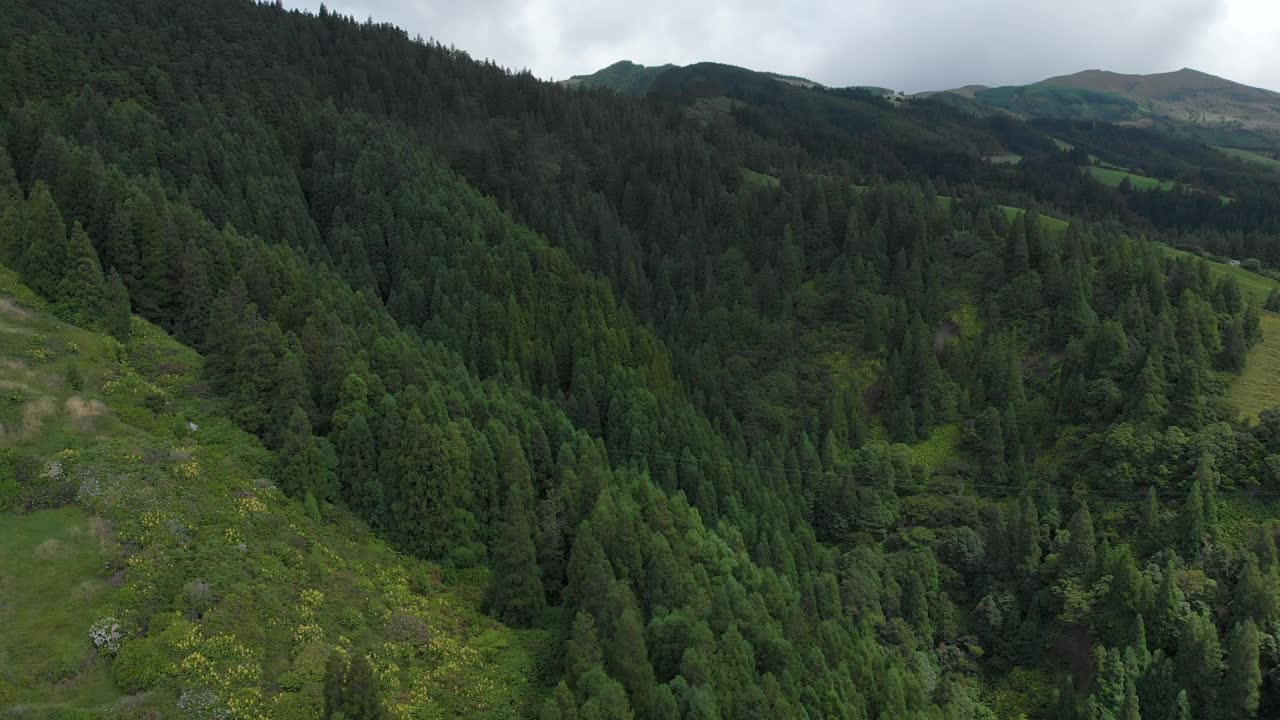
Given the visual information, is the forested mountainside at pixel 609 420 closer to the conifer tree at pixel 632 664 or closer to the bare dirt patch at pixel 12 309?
the conifer tree at pixel 632 664

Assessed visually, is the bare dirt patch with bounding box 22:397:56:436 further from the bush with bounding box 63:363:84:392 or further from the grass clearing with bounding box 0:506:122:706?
the grass clearing with bounding box 0:506:122:706

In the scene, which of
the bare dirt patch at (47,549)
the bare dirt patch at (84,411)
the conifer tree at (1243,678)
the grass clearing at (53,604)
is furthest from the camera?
the conifer tree at (1243,678)

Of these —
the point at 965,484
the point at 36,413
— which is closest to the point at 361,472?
the point at 36,413

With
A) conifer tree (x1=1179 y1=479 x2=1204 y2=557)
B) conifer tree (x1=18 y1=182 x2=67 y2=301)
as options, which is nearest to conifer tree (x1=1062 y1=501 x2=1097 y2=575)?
conifer tree (x1=1179 y1=479 x2=1204 y2=557)

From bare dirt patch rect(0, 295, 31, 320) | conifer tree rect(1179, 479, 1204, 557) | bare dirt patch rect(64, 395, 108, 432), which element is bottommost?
conifer tree rect(1179, 479, 1204, 557)

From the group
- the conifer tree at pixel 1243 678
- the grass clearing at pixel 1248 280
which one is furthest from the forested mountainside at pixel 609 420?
the grass clearing at pixel 1248 280

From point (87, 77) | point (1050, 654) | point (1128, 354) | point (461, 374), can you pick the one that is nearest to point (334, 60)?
point (87, 77)
